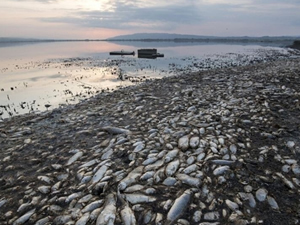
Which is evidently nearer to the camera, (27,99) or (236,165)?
(236,165)

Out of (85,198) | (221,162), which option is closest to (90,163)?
(85,198)

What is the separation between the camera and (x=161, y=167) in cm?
501

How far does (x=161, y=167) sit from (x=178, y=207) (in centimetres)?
125

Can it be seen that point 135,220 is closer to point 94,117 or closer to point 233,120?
point 233,120

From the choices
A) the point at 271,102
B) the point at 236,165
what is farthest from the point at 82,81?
the point at 236,165

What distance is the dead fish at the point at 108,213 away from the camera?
361cm

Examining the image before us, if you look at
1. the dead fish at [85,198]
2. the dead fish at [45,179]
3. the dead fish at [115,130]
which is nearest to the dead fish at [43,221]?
the dead fish at [85,198]

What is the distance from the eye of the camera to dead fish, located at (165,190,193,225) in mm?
3662

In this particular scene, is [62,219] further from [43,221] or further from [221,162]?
[221,162]

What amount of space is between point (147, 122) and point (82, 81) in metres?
17.4

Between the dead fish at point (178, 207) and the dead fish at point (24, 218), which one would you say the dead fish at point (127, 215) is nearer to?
the dead fish at point (178, 207)

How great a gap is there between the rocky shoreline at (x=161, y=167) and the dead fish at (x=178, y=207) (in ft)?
0.06

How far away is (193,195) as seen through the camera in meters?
4.11

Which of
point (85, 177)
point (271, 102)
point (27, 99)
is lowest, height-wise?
point (27, 99)
